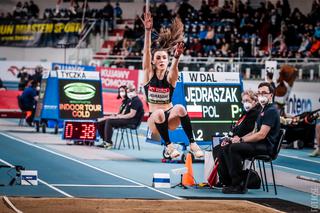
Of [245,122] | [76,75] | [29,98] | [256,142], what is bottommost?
[29,98]

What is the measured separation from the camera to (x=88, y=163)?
56.3 ft

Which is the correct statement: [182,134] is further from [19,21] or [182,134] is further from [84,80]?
[19,21]

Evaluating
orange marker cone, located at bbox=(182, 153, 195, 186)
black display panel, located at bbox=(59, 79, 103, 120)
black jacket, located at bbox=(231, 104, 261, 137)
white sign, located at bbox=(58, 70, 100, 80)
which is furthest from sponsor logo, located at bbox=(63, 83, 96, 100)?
black jacket, located at bbox=(231, 104, 261, 137)

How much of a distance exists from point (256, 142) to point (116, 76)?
18784 mm

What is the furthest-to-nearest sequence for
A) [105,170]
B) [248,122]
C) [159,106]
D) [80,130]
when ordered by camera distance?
[80,130], [105,170], [248,122], [159,106]

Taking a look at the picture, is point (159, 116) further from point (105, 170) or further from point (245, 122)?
point (105, 170)

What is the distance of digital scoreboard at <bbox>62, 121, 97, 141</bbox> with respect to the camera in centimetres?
2112

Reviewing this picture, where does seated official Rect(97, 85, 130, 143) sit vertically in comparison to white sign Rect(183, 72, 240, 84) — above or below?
below

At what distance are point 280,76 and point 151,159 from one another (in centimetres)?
652

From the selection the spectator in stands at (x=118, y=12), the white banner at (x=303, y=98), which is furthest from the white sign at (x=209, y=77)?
the spectator in stands at (x=118, y=12)

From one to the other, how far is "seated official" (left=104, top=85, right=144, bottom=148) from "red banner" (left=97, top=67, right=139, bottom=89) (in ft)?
36.0

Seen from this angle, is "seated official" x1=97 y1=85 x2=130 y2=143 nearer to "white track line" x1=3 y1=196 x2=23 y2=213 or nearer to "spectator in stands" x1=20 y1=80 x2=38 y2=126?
"spectator in stands" x1=20 y1=80 x2=38 y2=126

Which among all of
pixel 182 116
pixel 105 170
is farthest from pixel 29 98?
pixel 182 116

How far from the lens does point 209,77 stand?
18.6 m
